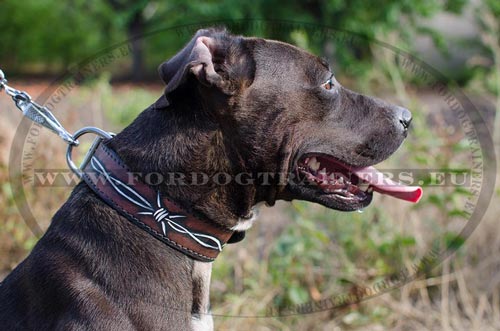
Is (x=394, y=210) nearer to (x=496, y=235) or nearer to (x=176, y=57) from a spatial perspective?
(x=496, y=235)

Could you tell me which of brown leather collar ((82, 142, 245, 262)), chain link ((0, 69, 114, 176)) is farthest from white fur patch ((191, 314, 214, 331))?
chain link ((0, 69, 114, 176))

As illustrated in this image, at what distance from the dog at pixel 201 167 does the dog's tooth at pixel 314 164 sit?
10mm

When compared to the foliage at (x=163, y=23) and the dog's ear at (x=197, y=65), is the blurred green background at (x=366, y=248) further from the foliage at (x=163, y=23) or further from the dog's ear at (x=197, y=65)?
the foliage at (x=163, y=23)

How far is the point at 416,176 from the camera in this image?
469cm

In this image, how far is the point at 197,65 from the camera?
241 centimetres

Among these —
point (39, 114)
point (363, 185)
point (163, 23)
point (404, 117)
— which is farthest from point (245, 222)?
point (163, 23)

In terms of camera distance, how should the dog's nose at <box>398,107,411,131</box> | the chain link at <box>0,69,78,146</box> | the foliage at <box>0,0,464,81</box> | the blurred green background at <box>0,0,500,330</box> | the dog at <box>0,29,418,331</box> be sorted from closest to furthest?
the dog at <box>0,29,418,331</box> < the chain link at <box>0,69,78,146</box> < the dog's nose at <box>398,107,411,131</box> < the blurred green background at <box>0,0,500,330</box> < the foliage at <box>0,0,464,81</box>

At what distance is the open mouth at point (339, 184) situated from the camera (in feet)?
9.18

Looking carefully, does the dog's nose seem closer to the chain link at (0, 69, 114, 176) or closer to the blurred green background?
the blurred green background

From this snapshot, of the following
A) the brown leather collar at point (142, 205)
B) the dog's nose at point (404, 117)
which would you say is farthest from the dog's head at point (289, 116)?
the brown leather collar at point (142, 205)

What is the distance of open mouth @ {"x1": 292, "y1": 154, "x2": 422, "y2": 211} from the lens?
280 cm

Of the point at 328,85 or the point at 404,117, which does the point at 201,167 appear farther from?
the point at 404,117

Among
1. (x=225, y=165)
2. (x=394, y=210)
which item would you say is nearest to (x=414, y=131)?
(x=394, y=210)

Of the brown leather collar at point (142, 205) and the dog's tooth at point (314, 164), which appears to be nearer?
the brown leather collar at point (142, 205)
